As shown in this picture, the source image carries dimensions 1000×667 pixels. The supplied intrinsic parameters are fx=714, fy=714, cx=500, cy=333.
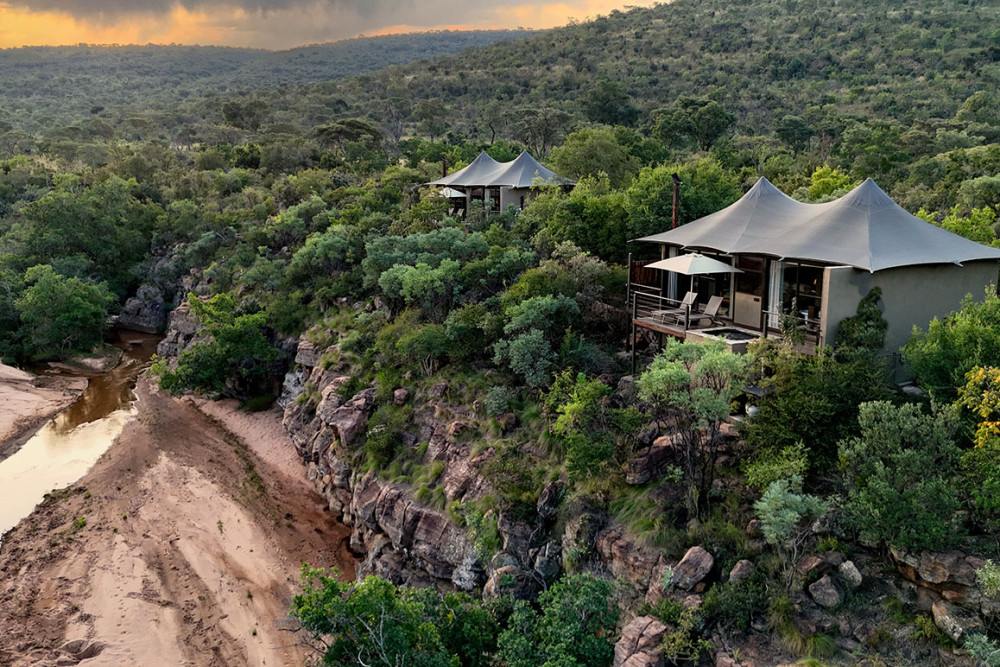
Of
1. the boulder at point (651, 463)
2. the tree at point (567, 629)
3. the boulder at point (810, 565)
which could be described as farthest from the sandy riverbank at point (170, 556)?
the boulder at point (810, 565)

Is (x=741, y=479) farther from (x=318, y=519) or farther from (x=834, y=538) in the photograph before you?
(x=318, y=519)

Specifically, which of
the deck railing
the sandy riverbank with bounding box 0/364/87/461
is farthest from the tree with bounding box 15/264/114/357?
the deck railing

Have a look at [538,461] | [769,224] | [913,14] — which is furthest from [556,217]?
[913,14]

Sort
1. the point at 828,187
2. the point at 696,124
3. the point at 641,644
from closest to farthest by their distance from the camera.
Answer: the point at 641,644
the point at 828,187
the point at 696,124

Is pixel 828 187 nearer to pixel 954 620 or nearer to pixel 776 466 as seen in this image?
pixel 776 466

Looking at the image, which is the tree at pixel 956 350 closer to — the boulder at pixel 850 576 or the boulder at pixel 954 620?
the boulder at pixel 850 576

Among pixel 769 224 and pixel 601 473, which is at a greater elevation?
pixel 769 224

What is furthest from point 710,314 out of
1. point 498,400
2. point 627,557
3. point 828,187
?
point 828,187
